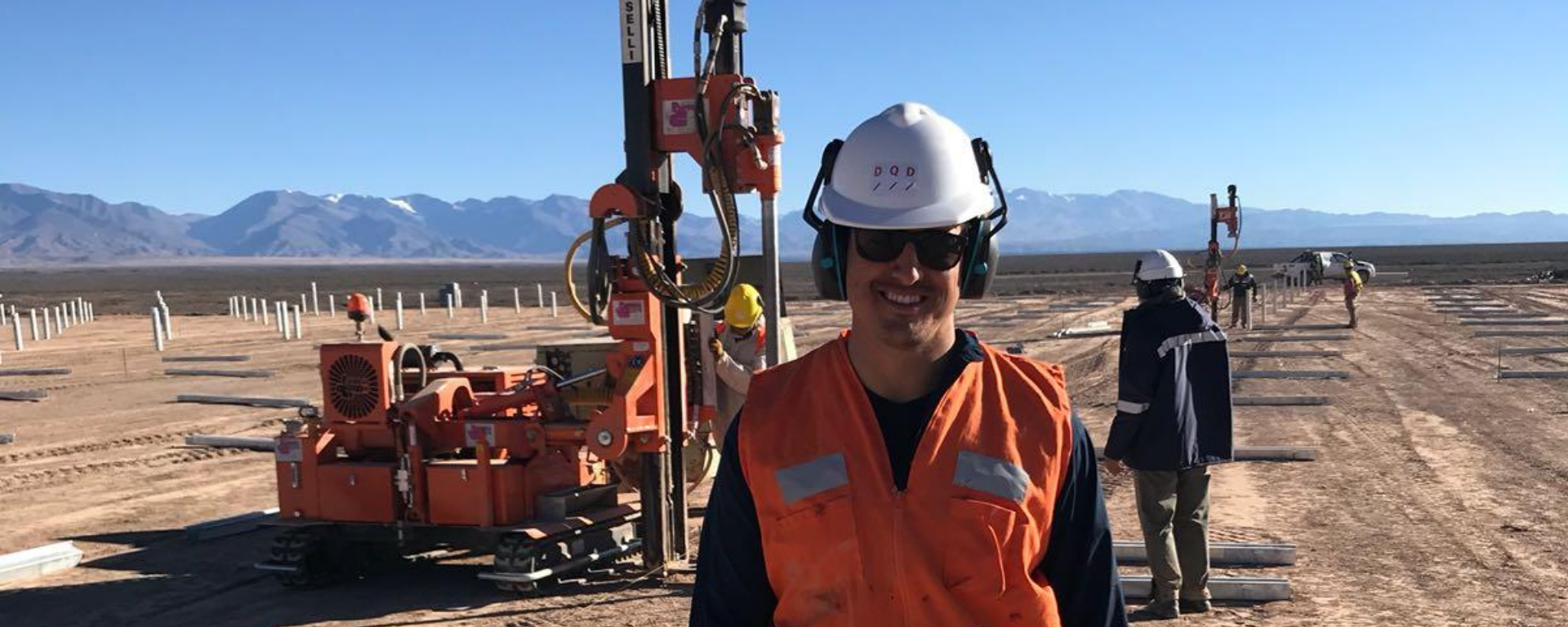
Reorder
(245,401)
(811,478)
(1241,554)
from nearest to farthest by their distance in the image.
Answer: (811,478) → (1241,554) → (245,401)

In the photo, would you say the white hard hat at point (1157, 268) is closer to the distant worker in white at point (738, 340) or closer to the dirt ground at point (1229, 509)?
the dirt ground at point (1229, 509)

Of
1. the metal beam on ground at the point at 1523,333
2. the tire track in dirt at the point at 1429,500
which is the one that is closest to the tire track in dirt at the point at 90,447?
the tire track in dirt at the point at 1429,500

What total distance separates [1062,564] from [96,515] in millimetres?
11208

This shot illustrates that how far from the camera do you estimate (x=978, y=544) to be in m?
2.15

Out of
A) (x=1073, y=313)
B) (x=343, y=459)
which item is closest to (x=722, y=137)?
(x=343, y=459)

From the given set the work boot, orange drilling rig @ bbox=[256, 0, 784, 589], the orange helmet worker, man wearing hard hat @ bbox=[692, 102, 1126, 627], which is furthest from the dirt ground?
man wearing hard hat @ bbox=[692, 102, 1126, 627]

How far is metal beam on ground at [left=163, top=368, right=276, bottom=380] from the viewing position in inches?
894

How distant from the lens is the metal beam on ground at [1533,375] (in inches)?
681

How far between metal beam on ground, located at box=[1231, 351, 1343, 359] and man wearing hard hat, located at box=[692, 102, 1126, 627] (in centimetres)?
2053

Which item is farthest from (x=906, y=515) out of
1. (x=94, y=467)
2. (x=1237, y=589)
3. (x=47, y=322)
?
(x=47, y=322)

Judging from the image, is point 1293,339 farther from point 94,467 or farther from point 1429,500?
point 94,467

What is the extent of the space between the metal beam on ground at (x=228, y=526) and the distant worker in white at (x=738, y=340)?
165 inches

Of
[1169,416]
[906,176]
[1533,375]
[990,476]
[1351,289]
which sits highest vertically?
[906,176]

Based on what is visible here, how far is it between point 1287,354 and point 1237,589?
15465 millimetres
